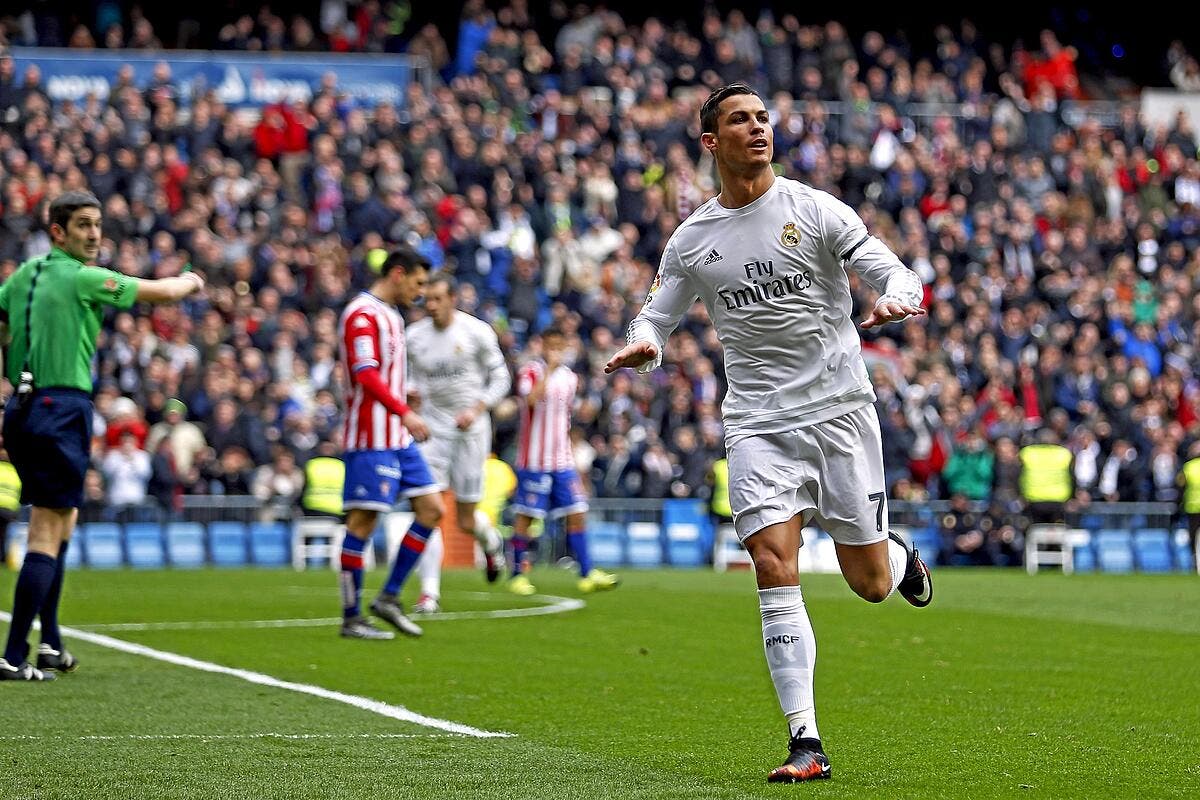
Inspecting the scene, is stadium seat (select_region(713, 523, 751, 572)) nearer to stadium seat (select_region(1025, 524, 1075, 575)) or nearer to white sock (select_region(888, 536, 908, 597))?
stadium seat (select_region(1025, 524, 1075, 575))

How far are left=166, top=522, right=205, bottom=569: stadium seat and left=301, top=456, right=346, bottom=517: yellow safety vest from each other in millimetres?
1417

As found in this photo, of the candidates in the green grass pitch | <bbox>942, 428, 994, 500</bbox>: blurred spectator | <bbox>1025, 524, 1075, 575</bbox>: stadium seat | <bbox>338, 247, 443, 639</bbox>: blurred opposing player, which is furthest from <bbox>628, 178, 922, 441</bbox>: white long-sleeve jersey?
<bbox>942, 428, 994, 500</bbox>: blurred spectator

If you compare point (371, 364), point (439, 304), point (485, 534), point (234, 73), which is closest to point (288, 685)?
point (371, 364)

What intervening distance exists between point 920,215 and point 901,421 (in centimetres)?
561

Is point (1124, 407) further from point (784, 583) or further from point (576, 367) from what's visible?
point (784, 583)

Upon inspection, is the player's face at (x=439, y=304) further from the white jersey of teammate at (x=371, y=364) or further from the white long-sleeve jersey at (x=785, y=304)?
the white long-sleeve jersey at (x=785, y=304)

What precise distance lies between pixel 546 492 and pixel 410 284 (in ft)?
21.1

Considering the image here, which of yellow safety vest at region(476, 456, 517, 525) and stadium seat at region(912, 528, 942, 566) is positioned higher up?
yellow safety vest at region(476, 456, 517, 525)

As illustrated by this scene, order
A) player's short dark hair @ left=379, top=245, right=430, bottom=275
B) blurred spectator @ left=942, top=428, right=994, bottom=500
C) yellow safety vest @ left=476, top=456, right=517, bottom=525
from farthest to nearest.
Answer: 1. blurred spectator @ left=942, top=428, right=994, bottom=500
2. yellow safety vest @ left=476, top=456, right=517, bottom=525
3. player's short dark hair @ left=379, top=245, right=430, bottom=275

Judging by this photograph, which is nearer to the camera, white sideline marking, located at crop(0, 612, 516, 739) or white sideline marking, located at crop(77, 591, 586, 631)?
white sideline marking, located at crop(0, 612, 516, 739)

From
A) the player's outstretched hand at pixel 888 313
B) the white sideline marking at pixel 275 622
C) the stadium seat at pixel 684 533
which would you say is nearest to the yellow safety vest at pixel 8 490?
the stadium seat at pixel 684 533

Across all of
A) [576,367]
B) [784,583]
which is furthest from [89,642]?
[576,367]

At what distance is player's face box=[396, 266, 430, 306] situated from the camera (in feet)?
39.7

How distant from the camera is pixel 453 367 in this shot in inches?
603
